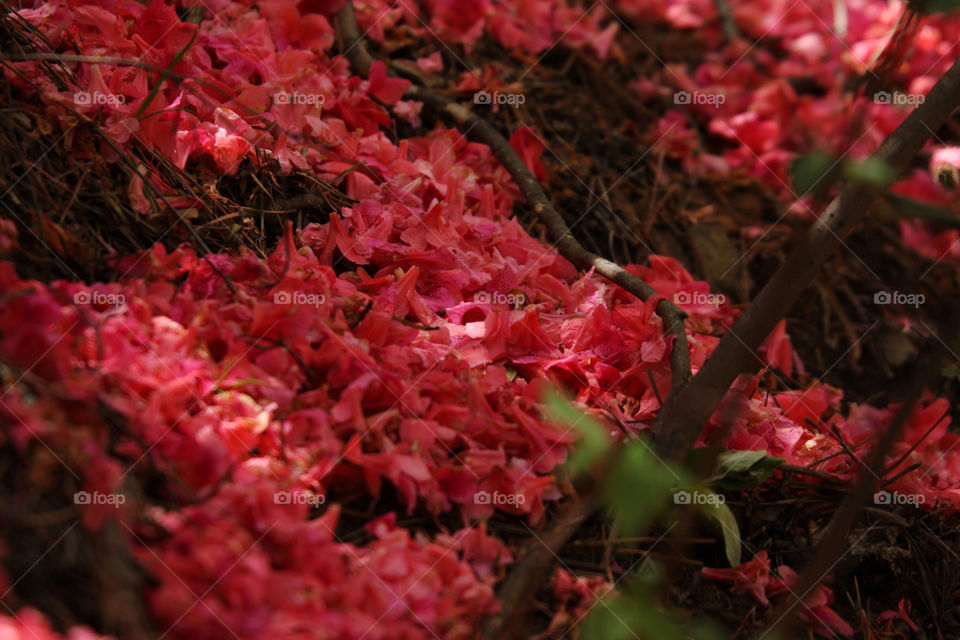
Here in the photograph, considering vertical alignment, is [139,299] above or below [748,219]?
below

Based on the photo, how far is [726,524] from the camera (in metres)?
1.47

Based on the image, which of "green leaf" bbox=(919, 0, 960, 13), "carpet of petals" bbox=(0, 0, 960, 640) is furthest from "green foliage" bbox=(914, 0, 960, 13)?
"carpet of petals" bbox=(0, 0, 960, 640)

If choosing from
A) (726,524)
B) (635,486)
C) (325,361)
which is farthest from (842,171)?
(325,361)

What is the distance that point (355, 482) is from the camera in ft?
4.45

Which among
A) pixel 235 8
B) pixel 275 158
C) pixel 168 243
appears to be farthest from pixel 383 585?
pixel 235 8

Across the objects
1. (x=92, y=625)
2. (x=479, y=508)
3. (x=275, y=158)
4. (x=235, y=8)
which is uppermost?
(x=235, y=8)

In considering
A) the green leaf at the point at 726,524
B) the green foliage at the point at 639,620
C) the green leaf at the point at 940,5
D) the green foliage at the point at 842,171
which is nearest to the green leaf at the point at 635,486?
the green foliage at the point at 639,620

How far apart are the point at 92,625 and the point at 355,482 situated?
0.45m

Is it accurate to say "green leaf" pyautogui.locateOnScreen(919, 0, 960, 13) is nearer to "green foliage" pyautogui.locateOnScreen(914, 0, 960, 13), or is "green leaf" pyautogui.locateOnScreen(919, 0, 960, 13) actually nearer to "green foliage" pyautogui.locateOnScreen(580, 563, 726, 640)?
"green foliage" pyautogui.locateOnScreen(914, 0, 960, 13)

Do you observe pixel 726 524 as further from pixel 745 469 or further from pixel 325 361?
pixel 325 361

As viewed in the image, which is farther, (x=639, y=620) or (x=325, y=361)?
(x=325, y=361)

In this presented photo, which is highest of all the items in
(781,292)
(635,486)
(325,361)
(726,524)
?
(781,292)

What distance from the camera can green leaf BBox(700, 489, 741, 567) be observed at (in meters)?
1.44

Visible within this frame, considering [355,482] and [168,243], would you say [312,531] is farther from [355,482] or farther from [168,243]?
[168,243]
